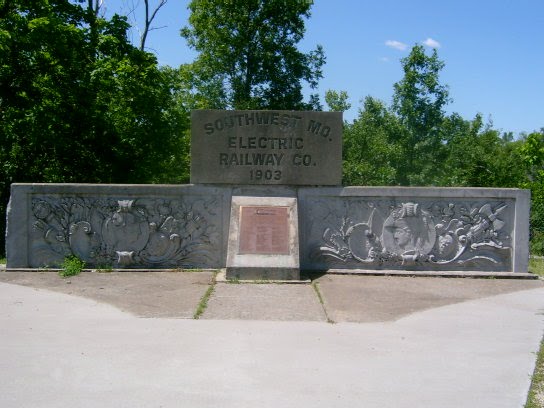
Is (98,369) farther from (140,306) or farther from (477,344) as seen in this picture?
(477,344)

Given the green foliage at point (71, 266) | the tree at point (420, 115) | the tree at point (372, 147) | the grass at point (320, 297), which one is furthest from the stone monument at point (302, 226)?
the tree at point (420, 115)

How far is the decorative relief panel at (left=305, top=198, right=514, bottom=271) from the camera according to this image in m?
8.87

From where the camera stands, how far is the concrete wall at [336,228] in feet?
29.1

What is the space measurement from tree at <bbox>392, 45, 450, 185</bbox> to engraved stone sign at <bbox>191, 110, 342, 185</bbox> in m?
22.8

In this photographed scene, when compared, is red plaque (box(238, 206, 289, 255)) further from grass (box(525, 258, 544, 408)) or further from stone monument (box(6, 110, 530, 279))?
grass (box(525, 258, 544, 408))

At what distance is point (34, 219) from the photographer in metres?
8.88

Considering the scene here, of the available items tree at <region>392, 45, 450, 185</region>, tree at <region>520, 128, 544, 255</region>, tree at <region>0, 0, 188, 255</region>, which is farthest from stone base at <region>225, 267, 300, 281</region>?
tree at <region>392, 45, 450, 185</region>

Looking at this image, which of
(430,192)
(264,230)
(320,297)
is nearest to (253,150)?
(264,230)

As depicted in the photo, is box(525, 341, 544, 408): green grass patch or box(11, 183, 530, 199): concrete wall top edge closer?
box(525, 341, 544, 408): green grass patch

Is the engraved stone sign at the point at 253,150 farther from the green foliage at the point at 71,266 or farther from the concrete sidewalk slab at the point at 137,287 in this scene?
the green foliage at the point at 71,266

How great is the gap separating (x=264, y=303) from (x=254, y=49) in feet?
69.4

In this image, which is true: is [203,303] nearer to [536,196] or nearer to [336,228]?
[336,228]

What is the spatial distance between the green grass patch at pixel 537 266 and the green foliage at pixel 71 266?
7701 millimetres

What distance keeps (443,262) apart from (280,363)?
5.19 meters
